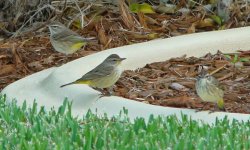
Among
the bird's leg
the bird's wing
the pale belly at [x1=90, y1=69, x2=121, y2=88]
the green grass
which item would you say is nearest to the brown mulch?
the bird's leg

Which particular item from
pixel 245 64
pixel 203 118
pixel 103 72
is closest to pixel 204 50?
pixel 245 64

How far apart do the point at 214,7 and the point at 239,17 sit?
1.62 ft

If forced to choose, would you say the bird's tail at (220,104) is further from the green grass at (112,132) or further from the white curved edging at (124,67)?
the green grass at (112,132)

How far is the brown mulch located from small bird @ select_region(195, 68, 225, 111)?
0.35 feet

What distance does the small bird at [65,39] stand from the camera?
1094 centimetres

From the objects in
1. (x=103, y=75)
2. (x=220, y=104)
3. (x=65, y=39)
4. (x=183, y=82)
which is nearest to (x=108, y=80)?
(x=103, y=75)

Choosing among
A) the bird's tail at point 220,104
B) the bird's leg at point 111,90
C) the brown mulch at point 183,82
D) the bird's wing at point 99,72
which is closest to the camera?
the bird's tail at point 220,104

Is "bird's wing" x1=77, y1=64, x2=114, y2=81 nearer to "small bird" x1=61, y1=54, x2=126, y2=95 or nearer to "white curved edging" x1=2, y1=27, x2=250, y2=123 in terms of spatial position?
"small bird" x1=61, y1=54, x2=126, y2=95

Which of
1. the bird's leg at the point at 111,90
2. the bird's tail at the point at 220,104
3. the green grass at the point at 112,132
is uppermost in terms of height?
the green grass at the point at 112,132

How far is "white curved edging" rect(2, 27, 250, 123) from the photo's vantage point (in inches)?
318

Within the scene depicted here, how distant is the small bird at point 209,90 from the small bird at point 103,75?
3.17 ft

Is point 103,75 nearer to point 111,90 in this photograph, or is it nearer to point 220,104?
point 111,90

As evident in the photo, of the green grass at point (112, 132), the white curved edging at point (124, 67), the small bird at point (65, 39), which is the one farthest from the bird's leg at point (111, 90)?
the small bird at point (65, 39)

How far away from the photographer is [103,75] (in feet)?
29.1
